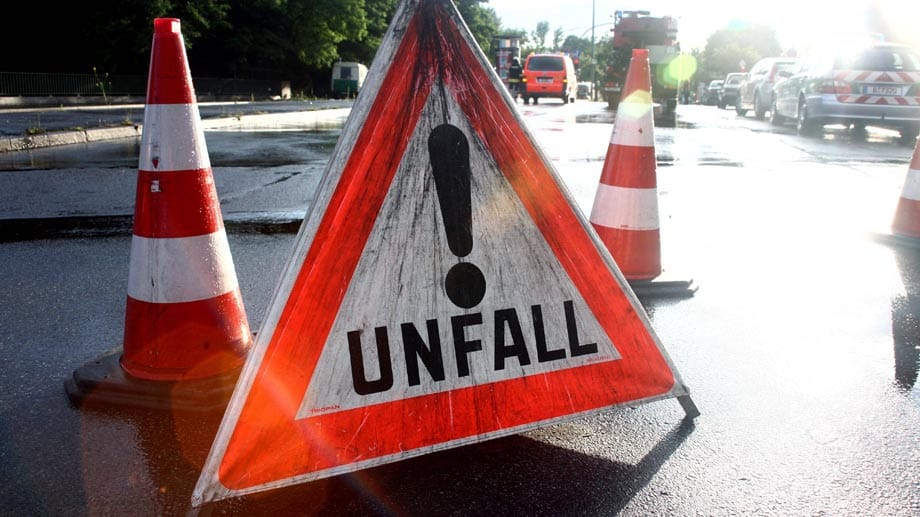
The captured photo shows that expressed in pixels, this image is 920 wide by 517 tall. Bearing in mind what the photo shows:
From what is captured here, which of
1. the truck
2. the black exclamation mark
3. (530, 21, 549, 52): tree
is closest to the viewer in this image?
the black exclamation mark

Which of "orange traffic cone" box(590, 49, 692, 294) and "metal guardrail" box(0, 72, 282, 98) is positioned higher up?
"metal guardrail" box(0, 72, 282, 98)

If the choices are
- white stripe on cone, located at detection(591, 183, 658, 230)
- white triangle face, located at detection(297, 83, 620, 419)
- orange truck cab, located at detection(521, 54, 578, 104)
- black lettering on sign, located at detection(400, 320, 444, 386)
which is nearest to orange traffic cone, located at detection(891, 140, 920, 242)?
white stripe on cone, located at detection(591, 183, 658, 230)

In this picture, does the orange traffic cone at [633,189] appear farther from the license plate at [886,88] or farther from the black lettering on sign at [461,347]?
the license plate at [886,88]

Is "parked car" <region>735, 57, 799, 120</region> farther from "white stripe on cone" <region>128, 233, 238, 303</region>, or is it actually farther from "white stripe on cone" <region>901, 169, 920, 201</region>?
"white stripe on cone" <region>128, 233, 238, 303</region>

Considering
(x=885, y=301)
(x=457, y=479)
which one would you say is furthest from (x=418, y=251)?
(x=885, y=301)

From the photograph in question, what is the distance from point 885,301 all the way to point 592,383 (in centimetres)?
265

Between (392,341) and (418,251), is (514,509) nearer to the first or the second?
(392,341)

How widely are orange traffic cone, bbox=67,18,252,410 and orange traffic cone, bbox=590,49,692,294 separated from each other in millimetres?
2248

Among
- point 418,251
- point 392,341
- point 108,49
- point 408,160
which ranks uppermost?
point 108,49

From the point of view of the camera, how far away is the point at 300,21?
4569cm

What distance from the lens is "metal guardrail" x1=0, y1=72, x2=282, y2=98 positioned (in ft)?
91.1

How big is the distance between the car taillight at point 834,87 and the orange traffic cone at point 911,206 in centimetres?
951

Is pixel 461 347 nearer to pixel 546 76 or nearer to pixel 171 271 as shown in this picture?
pixel 171 271

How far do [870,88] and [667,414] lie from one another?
542 inches
